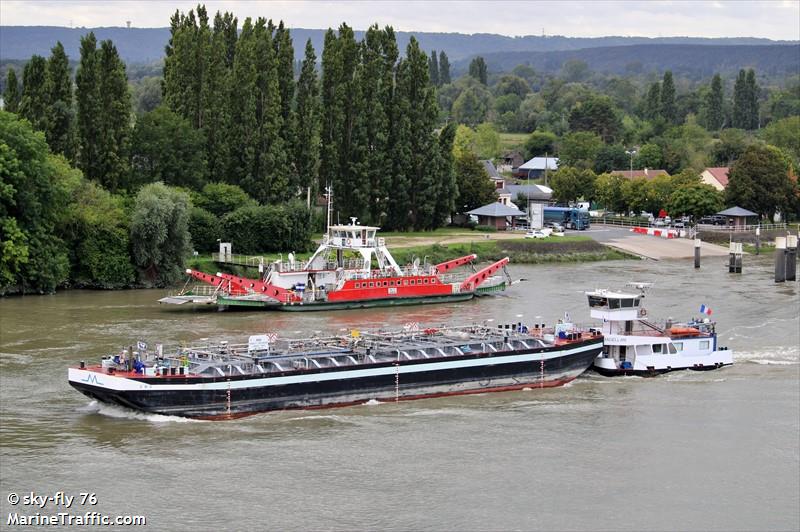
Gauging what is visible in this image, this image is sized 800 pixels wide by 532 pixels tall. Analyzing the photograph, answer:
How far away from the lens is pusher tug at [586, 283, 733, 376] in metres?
53.5

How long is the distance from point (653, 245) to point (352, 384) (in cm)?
5957

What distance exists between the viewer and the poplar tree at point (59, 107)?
82.2m

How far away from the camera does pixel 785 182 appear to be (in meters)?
117

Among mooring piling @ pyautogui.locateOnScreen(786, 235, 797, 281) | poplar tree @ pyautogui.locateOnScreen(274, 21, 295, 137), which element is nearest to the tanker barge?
mooring piling @ pyautogui.locateOnScreen(786, 235, 797, 281)

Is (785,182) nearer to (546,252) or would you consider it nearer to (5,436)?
(546,252)

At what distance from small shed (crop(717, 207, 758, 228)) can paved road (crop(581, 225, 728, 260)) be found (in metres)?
8.81

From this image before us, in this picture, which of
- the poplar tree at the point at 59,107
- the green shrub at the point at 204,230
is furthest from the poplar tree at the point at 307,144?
the poplar tree at the point at 59,107

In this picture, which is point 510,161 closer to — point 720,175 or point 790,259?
point 720,175

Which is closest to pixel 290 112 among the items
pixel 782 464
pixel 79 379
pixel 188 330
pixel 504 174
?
pixel 188 330

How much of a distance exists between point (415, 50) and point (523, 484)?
6417 cm

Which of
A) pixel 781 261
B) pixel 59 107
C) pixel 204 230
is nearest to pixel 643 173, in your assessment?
pixel 781 261

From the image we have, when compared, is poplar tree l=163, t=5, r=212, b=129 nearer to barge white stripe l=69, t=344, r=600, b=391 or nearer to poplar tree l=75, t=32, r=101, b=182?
poplar tree l=75, t=32, r=101, b=182

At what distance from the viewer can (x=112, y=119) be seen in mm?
83375

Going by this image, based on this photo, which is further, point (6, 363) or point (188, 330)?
point (188, 330)
